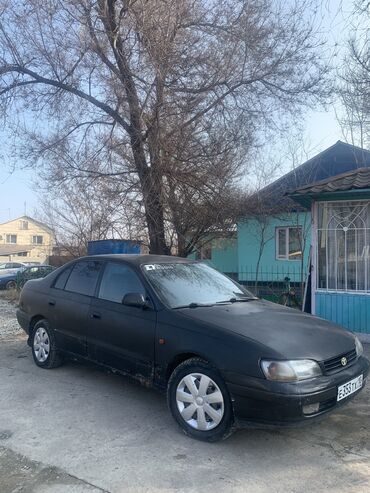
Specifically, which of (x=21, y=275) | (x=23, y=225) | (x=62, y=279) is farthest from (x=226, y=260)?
(x=23, y=225)

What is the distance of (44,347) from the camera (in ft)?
19.8

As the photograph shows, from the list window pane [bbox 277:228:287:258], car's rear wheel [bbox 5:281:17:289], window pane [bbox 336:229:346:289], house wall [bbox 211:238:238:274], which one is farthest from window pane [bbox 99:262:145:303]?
car's rear wheel [bbox 5:281:17:289]

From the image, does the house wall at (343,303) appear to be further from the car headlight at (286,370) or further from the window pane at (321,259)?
the car headlight at (286,370)

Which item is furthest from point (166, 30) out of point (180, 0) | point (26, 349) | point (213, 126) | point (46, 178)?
point (26, 349)

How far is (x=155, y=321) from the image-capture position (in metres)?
4.41

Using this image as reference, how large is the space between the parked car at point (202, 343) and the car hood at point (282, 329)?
1cm

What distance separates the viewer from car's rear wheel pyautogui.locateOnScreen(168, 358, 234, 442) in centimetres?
377

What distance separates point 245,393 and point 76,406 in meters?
2.03

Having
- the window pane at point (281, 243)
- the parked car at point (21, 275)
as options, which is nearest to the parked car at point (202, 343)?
the parked car at point (21, 275)

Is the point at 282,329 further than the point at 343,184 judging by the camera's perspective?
No

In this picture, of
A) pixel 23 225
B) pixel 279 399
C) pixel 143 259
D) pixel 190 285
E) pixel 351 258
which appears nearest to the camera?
pixel 279 399

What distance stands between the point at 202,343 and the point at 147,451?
3.21ft

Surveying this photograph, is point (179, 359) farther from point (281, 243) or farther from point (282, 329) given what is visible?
point (281, 243)

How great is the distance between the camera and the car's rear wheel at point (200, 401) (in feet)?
12.4
